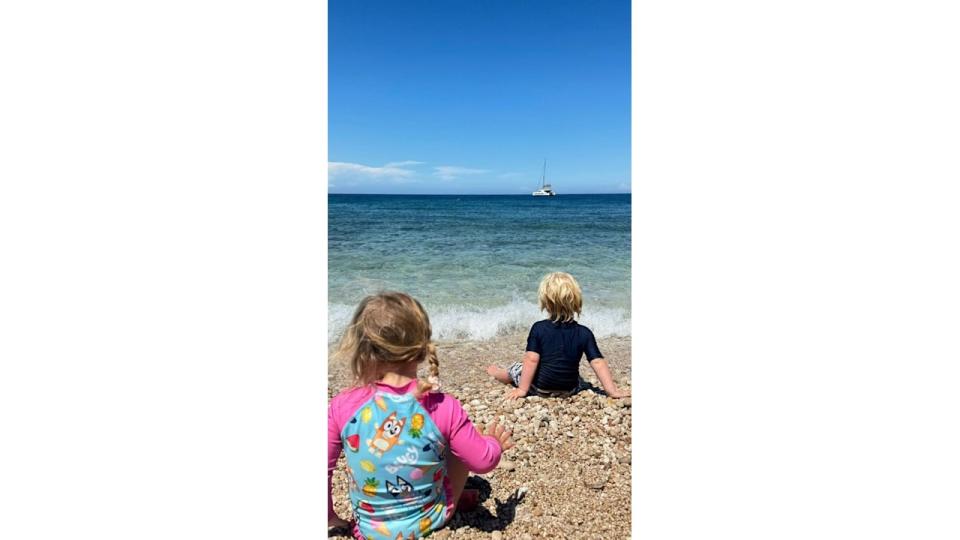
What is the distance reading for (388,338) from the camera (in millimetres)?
1375

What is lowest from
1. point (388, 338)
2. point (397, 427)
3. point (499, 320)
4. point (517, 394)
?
point (517, 394)

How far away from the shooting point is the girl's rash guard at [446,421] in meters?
1.39

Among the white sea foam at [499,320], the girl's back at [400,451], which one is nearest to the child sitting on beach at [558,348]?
the girl's back at [400,451]

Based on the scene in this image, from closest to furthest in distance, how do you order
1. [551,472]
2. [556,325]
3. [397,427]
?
[397,427], [551,472], [556,325]

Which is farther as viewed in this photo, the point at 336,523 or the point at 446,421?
the point at 336,523

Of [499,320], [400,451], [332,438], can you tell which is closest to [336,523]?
[332,438]

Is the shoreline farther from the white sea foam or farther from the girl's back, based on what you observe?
the white sea foam

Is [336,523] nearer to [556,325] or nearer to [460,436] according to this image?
[460,436]

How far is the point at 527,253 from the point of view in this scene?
574cm

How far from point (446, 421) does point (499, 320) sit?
2732 mm

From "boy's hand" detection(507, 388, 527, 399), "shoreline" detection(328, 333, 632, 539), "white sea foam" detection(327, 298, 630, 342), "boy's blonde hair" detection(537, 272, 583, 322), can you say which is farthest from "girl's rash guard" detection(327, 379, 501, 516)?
"white sea foam" detection(327, 298, 630, 342)

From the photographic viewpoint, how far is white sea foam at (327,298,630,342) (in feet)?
12.1
